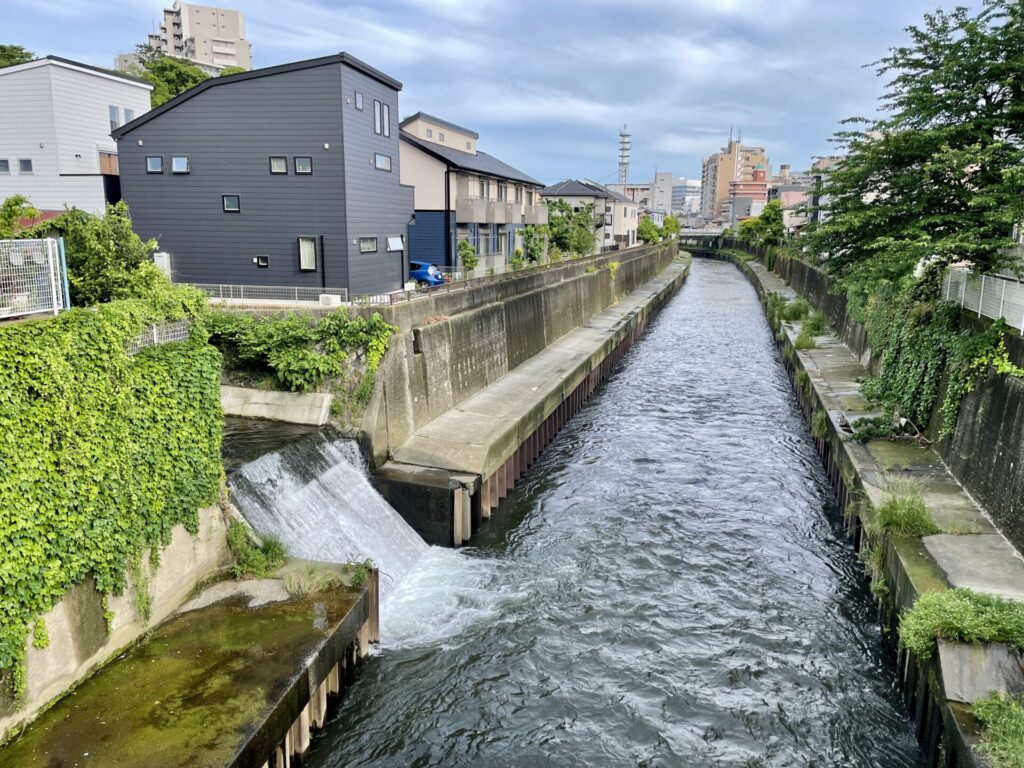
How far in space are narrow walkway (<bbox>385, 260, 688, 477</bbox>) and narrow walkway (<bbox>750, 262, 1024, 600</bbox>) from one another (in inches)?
311

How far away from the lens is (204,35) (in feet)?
471

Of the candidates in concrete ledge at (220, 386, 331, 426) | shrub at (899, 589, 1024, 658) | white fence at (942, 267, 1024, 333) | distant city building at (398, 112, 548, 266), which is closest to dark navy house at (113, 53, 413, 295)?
concrete ledge at (220, 386, 331, 426)

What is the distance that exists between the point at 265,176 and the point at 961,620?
24.2 m

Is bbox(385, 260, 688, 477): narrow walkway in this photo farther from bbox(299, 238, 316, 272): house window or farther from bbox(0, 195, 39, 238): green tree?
bbox(0, 195, 39, 238): green tree

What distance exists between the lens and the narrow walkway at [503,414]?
16.6 meters

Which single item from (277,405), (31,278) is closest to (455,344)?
(277,405)

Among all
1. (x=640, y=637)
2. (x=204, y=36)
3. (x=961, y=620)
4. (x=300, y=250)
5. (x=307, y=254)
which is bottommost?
(x=640, y=637)

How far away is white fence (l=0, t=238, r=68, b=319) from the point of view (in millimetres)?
8648

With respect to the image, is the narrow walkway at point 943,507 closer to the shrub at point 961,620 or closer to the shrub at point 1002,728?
the shrub at point 961,620

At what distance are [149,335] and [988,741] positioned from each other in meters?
11.5

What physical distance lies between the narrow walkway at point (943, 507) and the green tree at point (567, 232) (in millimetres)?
31281

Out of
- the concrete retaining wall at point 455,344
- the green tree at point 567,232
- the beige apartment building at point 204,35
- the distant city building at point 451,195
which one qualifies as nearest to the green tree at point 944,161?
the concrete retaining wall at point 455,344

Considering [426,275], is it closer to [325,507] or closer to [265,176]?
[265,176]

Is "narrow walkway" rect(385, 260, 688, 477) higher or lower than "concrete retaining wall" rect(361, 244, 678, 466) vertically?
lower
